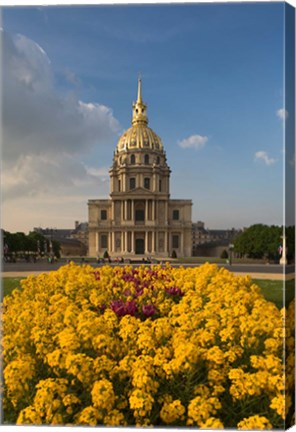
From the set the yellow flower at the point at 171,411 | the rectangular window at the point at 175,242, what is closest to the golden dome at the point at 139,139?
the rectangular window at the point at 175,242

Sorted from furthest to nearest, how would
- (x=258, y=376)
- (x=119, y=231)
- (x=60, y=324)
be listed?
(x=119, y=231) → (x=60, y=324) → (x=258, y=376)

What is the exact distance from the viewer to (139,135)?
8375 mm

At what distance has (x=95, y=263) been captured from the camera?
32.1 ft

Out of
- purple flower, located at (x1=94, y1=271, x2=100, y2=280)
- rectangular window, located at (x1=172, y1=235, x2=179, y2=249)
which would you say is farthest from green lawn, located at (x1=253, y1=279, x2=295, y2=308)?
purple flower, located at (x1=94, y1=271, x2=100, y2=280)

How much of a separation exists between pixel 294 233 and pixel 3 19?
262 inches

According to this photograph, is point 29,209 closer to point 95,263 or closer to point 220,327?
point 95,263

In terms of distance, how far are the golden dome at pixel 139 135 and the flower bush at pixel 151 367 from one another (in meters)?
3.41

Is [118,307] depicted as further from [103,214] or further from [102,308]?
[103,214]

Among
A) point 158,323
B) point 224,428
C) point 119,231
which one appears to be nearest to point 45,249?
point 119,231

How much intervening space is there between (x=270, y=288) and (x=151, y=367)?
2967 millimetres

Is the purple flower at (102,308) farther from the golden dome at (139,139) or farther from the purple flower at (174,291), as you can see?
the golden dome at (139,139)

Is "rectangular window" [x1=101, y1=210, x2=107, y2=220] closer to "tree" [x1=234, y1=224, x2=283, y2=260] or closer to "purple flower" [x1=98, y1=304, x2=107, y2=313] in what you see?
"purple flower" [x1=98, y1=304, x2=107, y2=313]

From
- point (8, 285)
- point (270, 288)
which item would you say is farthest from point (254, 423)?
point (8, 285)

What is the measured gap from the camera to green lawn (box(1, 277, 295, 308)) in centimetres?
689
